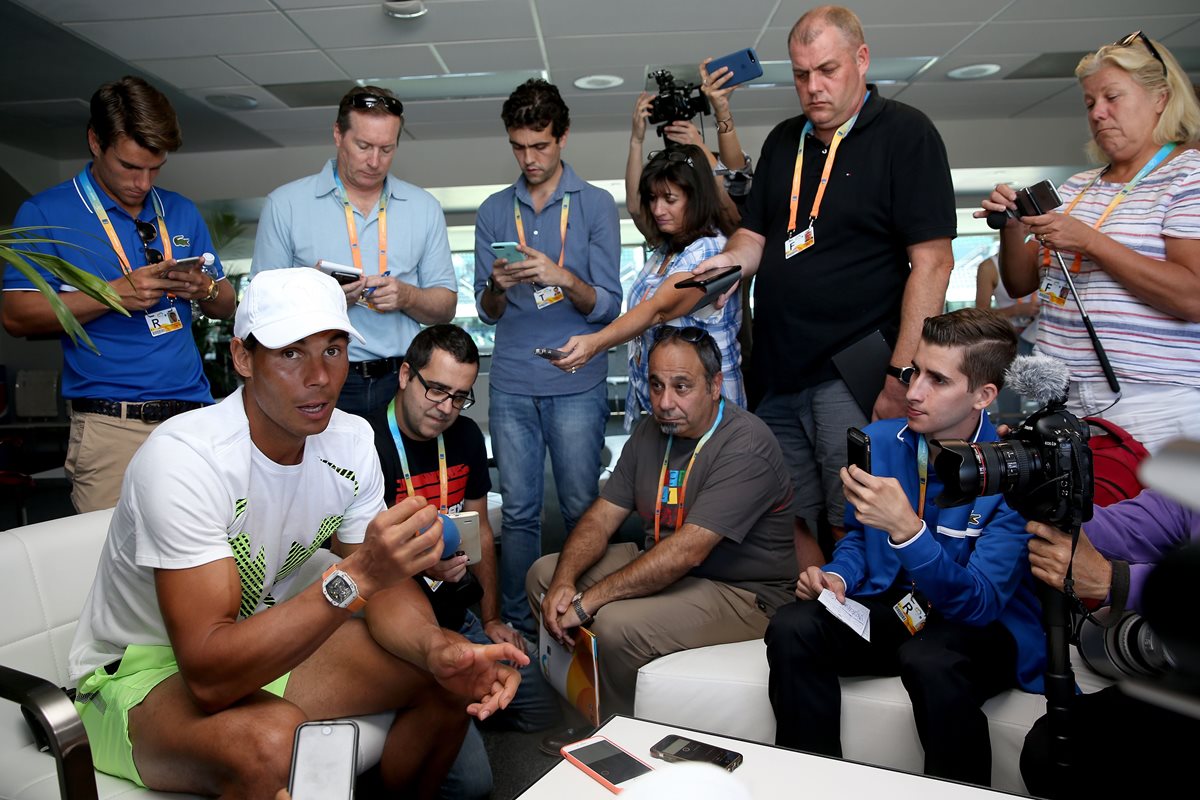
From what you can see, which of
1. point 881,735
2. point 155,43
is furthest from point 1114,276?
point 155,43

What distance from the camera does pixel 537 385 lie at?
9.52ft

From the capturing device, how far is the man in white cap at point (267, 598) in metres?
1.39

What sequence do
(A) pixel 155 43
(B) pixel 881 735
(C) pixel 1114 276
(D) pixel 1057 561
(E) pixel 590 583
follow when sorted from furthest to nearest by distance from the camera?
(A) pixel 155 43 → (E) pixel 590 583 → (C) pixel 1114 276 → (B) pixel 881 735 → (D) pixel 1057 561

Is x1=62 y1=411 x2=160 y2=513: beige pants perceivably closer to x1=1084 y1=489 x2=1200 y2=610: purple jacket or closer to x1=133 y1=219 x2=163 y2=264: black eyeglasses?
x1=133 y1=219 x2=163 y2=264: black eyeglasses

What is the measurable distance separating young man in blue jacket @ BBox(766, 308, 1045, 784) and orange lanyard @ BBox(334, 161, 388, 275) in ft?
5.33

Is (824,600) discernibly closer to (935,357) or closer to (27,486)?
(935,357)

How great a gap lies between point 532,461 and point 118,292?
1363 mm

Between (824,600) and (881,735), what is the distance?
32 centimetres

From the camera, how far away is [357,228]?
2.72 metres

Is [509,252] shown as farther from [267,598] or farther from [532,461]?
[267,598]

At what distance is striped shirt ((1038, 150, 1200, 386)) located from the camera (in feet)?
6.73

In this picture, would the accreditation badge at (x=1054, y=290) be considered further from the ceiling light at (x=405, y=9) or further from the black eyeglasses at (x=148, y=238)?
the ceiling light at (x=405, y=9)

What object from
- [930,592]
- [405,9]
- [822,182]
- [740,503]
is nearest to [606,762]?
[930,592]

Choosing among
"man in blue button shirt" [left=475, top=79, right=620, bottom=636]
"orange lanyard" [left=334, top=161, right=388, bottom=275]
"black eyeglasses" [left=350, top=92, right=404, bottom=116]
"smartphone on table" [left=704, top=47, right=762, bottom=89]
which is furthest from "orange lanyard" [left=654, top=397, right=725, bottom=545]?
"black eyeglasses" [left=350, top=92, right=404, bottom=116]
